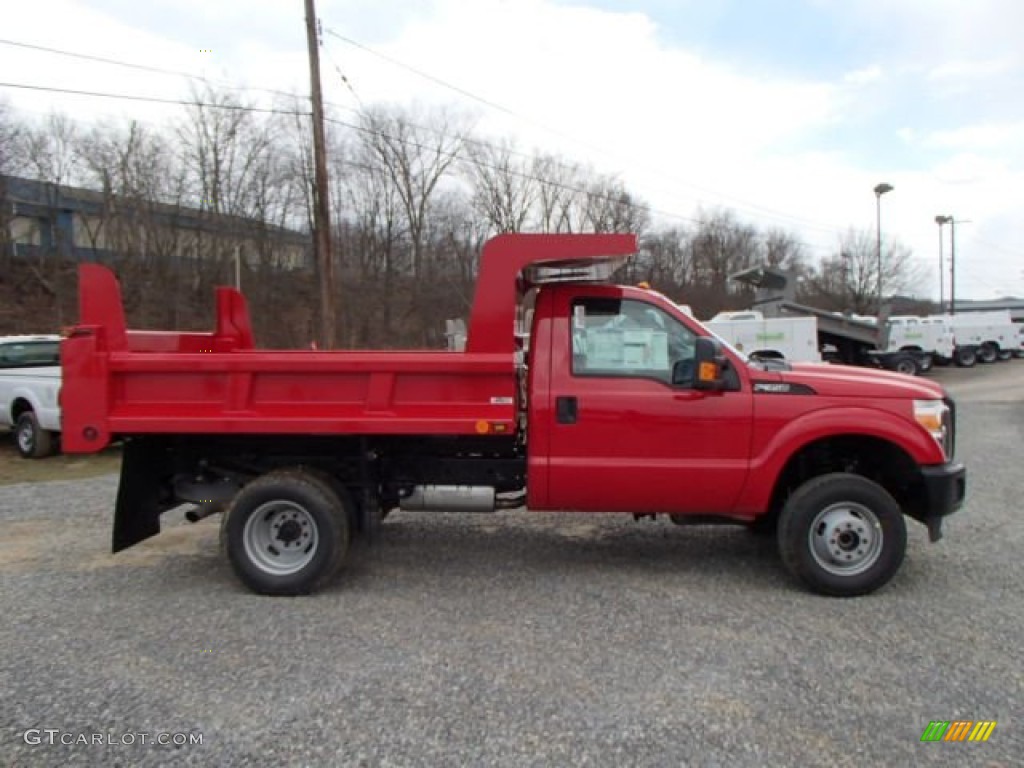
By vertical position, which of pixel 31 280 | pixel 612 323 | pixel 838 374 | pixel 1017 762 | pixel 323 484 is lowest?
pixel 1017 762

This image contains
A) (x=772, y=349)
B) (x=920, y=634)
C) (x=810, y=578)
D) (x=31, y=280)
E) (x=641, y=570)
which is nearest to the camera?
(x=920, y=634)

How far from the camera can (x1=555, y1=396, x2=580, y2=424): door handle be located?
5.06 m

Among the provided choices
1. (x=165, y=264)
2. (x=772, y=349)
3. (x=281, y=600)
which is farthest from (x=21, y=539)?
(x=165, y=264)

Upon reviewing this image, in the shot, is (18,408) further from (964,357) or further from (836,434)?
(964,357)

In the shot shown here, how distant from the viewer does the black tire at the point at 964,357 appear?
3353 centimetres

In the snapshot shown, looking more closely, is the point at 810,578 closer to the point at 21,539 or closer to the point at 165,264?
the point at 21,539

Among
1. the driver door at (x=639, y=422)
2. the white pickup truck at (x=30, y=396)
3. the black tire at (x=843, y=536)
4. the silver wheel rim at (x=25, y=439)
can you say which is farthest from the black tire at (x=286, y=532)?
the silver wheel rim at (x=25, y=439)

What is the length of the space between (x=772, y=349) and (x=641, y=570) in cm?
1821

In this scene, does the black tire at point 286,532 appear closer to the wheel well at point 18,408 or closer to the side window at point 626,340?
the side window at point 626,340

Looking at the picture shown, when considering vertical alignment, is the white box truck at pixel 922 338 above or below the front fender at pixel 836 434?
above

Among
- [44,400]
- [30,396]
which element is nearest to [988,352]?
[44,400]

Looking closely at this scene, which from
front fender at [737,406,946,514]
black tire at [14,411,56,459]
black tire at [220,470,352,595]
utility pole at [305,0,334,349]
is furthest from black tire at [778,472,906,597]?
utility pole at [305,0,334,349]

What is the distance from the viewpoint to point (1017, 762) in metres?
3.09

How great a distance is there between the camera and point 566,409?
5066mm
